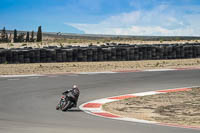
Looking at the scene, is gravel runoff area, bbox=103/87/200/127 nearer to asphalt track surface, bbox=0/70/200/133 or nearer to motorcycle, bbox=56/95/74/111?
motorcycle, bbox=56/95/74/111

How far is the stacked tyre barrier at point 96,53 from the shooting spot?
1292 inches

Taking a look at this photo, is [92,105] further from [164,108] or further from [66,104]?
[164,108]

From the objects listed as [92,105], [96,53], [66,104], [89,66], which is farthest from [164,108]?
[96,53]

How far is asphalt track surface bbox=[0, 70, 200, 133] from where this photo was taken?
37.7 ft

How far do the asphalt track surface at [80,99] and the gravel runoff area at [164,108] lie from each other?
1211 mm

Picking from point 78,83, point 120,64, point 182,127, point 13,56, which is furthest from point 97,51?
point 182,127

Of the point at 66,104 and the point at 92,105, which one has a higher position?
the point at 66,104

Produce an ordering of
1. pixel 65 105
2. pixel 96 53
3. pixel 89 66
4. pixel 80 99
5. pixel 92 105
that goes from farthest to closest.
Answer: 1. pixel 96 53
2. pixel 89 66
3. pixel 80 99
4. pixel 92 105
5. pixel 65 105

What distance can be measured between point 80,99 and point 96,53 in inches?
648

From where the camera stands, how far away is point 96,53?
1366 inches

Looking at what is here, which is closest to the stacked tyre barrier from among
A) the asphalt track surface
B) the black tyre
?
the asphalt track surface

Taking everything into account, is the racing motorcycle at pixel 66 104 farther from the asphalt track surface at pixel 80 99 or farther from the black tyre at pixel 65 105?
the asphalt track surface at pixel 80 99

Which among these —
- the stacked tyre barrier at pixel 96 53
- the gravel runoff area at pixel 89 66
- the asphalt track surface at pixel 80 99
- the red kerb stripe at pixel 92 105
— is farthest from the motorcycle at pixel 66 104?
the stacked tyre barrier at pixel 96 53

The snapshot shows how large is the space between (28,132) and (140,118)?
14.2 feet
